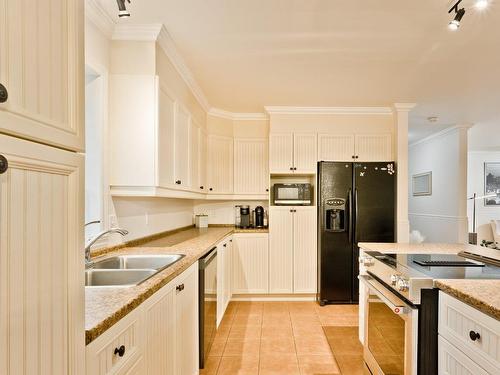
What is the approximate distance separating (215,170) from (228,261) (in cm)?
127

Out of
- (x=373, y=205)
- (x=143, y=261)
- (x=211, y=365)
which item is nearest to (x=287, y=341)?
(x=211, y=365)

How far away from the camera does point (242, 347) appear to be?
2959 millimetres

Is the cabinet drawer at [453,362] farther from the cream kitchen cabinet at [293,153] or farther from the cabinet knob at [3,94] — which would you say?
the cream kitchen cabinet at [293,153]

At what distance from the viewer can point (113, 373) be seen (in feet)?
3.68

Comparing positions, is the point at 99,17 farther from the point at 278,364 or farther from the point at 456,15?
the point at 278,364

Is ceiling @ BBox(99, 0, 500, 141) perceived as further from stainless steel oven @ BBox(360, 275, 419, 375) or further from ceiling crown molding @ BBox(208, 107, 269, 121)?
stainless steel oven @ BBox(360, 275, 419, 375)

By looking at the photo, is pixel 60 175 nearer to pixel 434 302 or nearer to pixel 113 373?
pixel 113 373

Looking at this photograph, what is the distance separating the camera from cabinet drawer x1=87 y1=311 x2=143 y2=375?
39.9 inches

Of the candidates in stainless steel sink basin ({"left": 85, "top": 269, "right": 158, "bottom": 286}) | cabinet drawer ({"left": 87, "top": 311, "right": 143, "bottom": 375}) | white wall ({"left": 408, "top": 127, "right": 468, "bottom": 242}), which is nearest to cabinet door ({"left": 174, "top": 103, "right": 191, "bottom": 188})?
stainless steel sink basin ({"left": 85, "top": 269, "right": 158, "bottom": 286})

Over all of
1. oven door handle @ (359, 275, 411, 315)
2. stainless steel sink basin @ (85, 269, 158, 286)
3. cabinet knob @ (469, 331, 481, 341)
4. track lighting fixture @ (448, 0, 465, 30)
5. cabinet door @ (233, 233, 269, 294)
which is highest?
track lighting fixture @ (448, 0, 465, 30)

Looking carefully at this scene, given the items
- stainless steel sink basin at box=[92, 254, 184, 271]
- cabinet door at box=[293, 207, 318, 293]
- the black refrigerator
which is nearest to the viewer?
stainless steel sink basin at box=[92, 254, 184, 271]

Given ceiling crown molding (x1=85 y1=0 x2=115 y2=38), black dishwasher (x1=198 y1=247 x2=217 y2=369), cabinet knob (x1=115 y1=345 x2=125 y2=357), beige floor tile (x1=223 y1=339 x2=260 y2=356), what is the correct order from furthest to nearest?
beige floor tile (x1=223 y1=339 x2=260 y2=356)
black dishwasher (x1=198 y1=247 x2=217 y2=369)
ceiling crown molding (x1=85 y1=0 x2=115 y2=38)
cabinet knob (x1=115 y1=345 x2=125 y2=357)

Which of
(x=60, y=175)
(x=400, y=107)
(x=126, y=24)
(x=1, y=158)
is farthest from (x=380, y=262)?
(x=400, y=107)

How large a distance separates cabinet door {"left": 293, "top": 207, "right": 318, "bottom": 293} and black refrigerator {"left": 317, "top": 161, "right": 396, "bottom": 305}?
0.46ft
